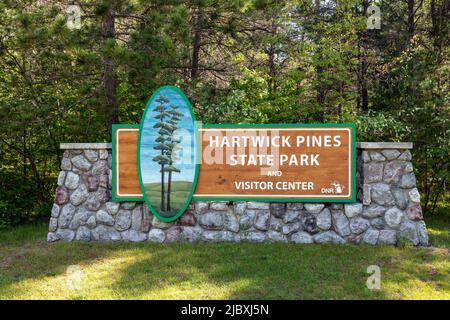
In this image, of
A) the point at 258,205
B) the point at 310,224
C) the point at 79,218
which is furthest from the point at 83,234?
the point at 310,224

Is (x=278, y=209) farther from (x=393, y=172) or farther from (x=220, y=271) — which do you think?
(x=393, y=172)

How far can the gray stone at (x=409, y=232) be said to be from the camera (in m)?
6.06

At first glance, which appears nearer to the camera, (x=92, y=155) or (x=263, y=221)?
(x=263, y=221)

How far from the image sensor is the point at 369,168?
20.2ft

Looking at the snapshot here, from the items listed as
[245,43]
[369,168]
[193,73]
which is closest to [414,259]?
[369,168]

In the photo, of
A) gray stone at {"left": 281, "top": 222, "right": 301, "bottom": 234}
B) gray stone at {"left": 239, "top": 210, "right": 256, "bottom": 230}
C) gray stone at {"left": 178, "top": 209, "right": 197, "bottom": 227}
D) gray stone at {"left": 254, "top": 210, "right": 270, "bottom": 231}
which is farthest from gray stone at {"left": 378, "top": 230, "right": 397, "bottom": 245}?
gray stone at {"left": 178, "top": 209, "right": 197, "bottom": 227}

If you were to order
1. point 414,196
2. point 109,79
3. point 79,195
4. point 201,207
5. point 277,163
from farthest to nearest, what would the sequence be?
point 109,79, point 79,195, point 201,207, point 277,163, point 414,196

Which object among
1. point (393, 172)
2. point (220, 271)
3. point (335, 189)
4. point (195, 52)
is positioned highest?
point (195, 52)

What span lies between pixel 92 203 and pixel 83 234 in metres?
0.46

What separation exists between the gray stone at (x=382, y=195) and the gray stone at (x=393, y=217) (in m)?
0.10

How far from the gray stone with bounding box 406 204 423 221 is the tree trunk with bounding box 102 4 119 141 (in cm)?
536

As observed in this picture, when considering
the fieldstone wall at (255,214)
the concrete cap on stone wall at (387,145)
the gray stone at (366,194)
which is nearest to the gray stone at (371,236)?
the fieldstone wall at (255,214)

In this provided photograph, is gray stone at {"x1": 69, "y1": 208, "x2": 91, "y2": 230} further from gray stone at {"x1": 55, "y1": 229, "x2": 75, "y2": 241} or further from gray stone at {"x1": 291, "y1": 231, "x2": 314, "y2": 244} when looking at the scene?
gray stone at {"x1": 291, "y1": 231, "x2": 314, "y2": 244}

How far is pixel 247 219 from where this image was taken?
20.7 feet
